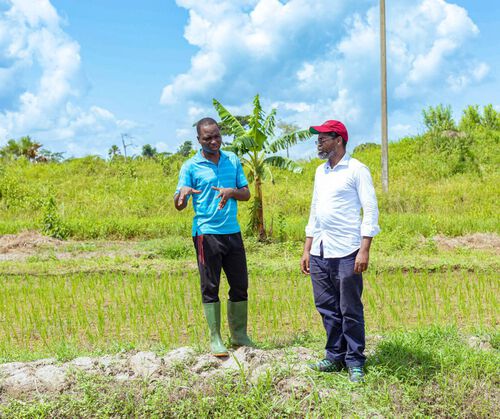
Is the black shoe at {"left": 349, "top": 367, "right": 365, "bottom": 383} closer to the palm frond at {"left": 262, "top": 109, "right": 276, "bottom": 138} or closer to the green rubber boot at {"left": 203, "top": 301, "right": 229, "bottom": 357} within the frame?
the green rubber boot at {"left": 203, "top": 301, "right": 229, "bottom": 357}

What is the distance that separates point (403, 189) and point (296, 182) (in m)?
3.95

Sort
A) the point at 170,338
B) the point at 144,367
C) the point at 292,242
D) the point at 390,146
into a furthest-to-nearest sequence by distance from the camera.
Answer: the point at 390,146, the point at 292,242, the point at 170,338, the point at 144,367

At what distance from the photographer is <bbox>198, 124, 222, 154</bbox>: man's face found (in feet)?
13.3

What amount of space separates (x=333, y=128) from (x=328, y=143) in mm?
100

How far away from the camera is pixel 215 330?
4211 millimetres

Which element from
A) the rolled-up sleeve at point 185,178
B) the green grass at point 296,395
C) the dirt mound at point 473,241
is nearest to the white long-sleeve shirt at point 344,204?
the green grass at point 296,395

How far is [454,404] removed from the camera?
3674 mm

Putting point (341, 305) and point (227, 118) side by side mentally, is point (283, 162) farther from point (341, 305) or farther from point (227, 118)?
point (341, 305)

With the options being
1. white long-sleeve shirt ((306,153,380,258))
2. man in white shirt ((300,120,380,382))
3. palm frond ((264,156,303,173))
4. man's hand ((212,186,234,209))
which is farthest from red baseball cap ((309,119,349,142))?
palm frond ((264,156,303,173))

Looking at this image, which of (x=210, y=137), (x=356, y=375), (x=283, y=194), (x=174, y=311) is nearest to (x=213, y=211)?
(x=210, y=137)

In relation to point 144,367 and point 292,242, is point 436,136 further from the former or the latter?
point 144,367

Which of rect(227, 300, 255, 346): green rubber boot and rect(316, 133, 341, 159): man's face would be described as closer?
rect(316, 133, 341, 159): man's face

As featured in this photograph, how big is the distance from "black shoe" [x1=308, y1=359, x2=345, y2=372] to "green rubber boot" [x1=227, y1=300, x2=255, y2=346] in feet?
2.28

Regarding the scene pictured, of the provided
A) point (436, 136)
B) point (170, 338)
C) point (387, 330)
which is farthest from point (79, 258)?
point (436, 136)
